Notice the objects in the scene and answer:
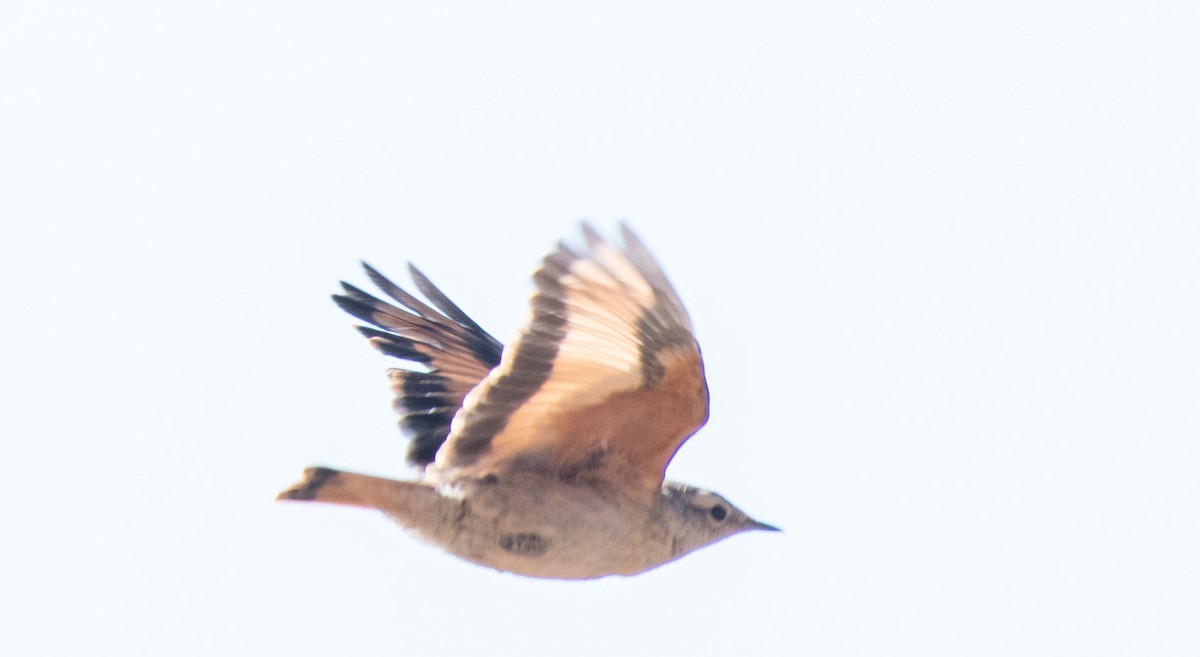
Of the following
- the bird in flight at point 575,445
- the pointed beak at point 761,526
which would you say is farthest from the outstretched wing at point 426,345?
the pointed beak at point 761,526

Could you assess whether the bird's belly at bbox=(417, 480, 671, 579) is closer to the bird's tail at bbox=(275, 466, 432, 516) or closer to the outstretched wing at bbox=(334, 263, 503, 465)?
the bird's tail at bbox=(275, 466, 432, 516)

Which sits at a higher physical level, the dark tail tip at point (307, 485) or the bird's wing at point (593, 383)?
the bird's wing at point (593, 383)

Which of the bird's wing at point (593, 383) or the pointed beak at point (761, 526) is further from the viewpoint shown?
the pointed beak at point (761, 526)

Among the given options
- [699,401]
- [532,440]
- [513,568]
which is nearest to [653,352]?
[699,401]

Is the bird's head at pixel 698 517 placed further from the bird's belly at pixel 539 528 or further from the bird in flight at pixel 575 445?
the bird's belly at pixel 539 528

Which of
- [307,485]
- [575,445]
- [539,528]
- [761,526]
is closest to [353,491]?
[307,485]

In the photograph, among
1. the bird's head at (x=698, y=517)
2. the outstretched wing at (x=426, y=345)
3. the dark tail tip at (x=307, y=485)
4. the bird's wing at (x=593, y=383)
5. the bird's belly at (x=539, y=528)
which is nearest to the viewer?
the bird's wing at (x=593, y=383)
